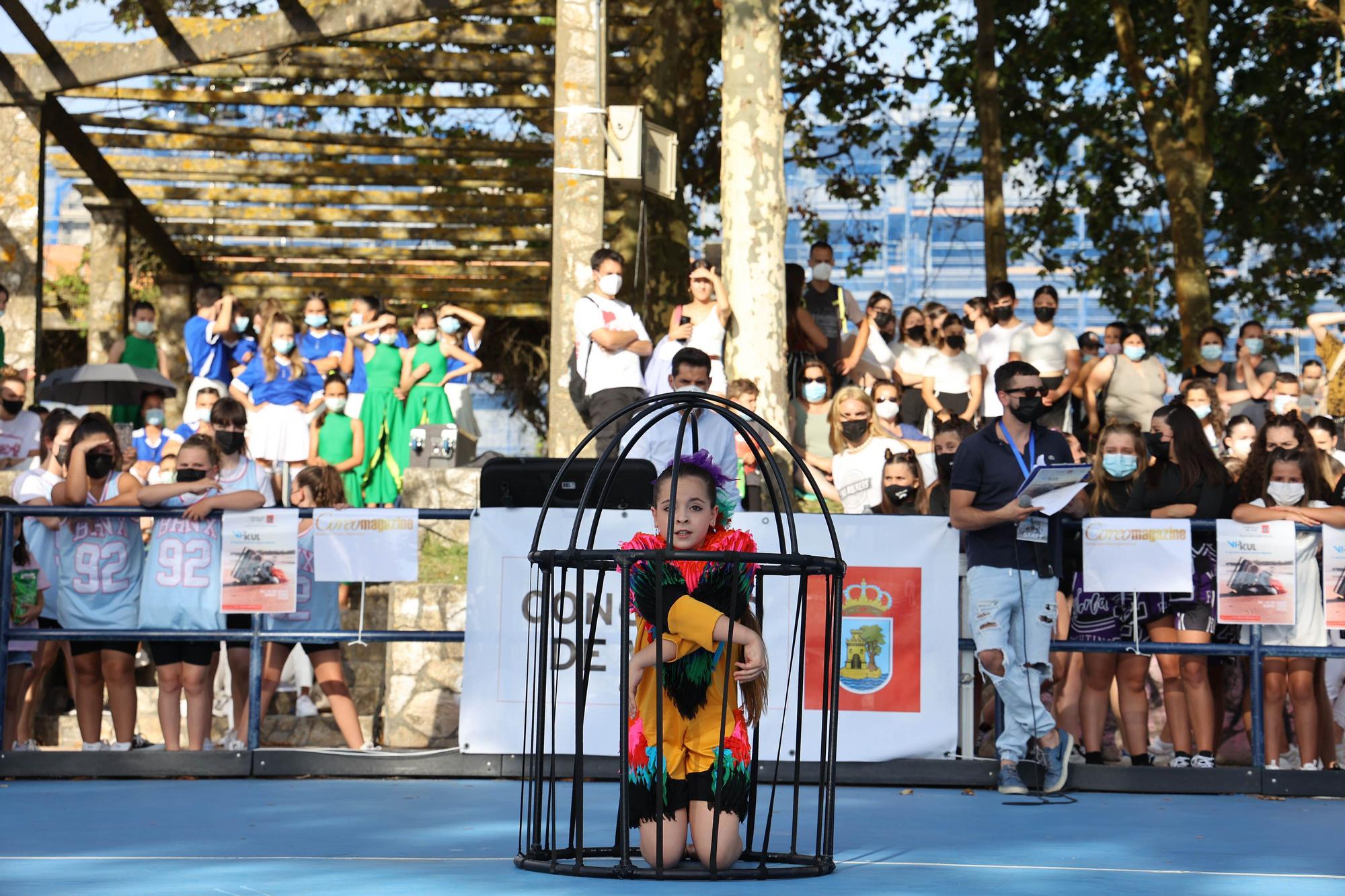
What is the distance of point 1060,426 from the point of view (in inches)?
577

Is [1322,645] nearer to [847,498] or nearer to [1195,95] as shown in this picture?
[847,498]

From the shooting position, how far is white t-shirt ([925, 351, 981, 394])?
14.1 m

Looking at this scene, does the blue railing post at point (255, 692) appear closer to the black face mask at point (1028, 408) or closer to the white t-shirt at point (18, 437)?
the black face mask at point (1028, 408)

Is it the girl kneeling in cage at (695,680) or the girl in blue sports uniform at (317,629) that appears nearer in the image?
the girl kneeling in cage at (695,680)

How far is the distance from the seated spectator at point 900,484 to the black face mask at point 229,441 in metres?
3.72

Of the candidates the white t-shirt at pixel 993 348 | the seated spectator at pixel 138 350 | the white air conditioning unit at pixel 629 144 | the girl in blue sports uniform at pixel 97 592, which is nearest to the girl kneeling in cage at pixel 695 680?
the girl in blue sports uniform at pixel 97 592

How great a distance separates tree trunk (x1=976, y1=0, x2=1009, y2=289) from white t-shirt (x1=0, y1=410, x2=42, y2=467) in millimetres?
10515

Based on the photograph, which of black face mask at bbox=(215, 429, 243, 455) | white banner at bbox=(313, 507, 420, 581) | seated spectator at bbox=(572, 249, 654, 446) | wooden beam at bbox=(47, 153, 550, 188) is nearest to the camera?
white banner at bbox=(313, 507, 420, 581)

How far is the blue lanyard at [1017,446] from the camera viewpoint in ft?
28.0

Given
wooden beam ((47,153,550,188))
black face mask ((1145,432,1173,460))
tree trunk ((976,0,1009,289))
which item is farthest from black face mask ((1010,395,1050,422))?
wooden beam ((47,153,550,188))

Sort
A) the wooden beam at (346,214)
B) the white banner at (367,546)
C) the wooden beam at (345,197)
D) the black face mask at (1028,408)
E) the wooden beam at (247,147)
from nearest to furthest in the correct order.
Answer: the black face mask at (1028,408) < the white banner at (367,546) < the wooden beam at (247,147) < the wooden beam at (345,197) < the wooden beam at (346,214)

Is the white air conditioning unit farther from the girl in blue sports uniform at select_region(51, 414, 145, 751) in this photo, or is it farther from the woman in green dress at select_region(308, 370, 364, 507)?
the girl in blue sports uniform at select_region(51, 414, 145, 751)

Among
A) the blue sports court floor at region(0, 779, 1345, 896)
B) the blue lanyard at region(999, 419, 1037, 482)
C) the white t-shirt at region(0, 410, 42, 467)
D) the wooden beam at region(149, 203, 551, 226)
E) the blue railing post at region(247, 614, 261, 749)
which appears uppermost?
the wooden beam at region(149, 203, 551, 226)

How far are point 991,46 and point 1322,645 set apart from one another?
→ 511 inches
